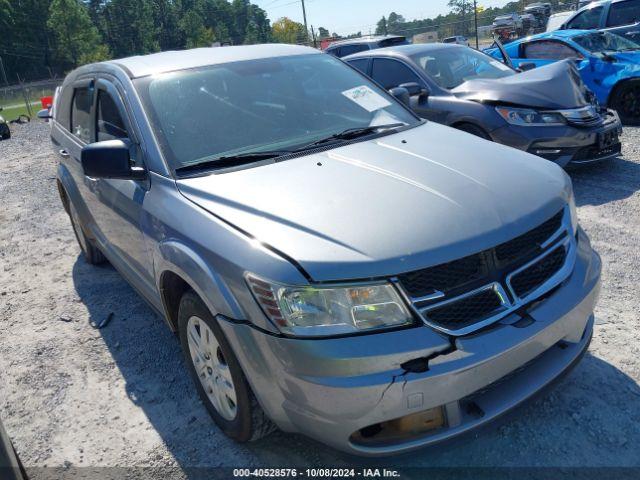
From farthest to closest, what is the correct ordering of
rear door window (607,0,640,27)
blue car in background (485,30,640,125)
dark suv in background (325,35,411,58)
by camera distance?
dark suv in background (325,35,411,58)
rear door window (607,0,640,27)
blue car in background (485,30,640,125)

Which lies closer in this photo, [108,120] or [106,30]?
[108,120]

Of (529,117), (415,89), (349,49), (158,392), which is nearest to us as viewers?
(158,392)

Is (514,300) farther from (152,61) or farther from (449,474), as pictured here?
(152,61)

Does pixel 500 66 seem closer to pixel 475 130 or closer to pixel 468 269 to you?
pixel 475 130

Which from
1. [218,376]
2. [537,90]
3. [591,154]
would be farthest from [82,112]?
[591,154]

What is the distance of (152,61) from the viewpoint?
11.6 feet

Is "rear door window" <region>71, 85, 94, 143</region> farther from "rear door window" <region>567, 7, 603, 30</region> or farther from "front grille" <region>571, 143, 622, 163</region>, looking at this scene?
"rear door window" <region>567, 7, 603, 30</region>

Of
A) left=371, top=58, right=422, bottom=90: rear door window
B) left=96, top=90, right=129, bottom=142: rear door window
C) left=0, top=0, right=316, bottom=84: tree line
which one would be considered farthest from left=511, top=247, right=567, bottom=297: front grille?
left=0, top=0, right=316, bottom=84: tree line

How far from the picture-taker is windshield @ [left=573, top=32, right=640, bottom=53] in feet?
28.8

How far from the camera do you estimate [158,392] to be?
3.19 m

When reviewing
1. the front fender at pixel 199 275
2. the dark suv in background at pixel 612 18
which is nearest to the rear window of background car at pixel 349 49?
the dark suv in background at pixel 612 18

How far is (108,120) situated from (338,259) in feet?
7.25

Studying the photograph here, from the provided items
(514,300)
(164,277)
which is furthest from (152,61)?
(514,300)

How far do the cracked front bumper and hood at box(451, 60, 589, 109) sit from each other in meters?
4.22
